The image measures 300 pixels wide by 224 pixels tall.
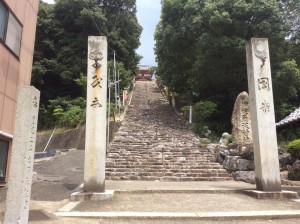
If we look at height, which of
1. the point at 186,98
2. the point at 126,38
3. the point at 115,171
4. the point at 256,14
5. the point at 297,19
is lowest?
the point at 115,171

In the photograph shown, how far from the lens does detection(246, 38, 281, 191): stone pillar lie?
8406 mm

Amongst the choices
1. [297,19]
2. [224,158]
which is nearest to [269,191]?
[224,158]

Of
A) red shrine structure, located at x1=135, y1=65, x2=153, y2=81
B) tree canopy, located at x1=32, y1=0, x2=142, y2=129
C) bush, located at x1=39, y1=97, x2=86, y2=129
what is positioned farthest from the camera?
red shrine structure, located at x1=135, y1=65, x2=153, y2=81

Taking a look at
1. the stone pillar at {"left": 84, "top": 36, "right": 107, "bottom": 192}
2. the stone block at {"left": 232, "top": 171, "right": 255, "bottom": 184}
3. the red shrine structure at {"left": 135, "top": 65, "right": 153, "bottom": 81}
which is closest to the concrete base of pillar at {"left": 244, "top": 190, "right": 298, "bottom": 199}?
the stone block at {"left": 232, "top": 171, "right": 255, "bottom": 184}

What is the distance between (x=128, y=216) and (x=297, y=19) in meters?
21.3

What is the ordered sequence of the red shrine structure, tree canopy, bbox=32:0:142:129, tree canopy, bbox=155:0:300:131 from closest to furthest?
tree canopy, bbox=155:0:300:131 → tree canopy, bbox=32:0:142:129 → the red shrine structure

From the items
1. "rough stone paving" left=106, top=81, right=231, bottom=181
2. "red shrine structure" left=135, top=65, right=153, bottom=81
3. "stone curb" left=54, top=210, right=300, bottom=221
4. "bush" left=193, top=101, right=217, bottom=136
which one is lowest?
"stone curb" left=54, top=210, right=300, bottom=221

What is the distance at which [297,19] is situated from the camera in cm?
2186

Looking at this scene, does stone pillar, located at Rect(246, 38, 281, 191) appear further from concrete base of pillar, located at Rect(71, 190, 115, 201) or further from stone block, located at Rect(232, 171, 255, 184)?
concrete base of pillar, located at Rect(71, 190, 115, 201)

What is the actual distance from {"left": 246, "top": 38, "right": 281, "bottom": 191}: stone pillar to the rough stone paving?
425cm

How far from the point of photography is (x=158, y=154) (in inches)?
588

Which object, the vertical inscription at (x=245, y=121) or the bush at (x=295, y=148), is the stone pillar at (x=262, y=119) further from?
the vertical inscription at (x=245, y=121)

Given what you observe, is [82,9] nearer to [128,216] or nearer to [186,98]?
[186,98]

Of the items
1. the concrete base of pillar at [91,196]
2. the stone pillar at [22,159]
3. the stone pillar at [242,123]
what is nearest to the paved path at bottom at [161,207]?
the concrete base of pillar at [91,196]
